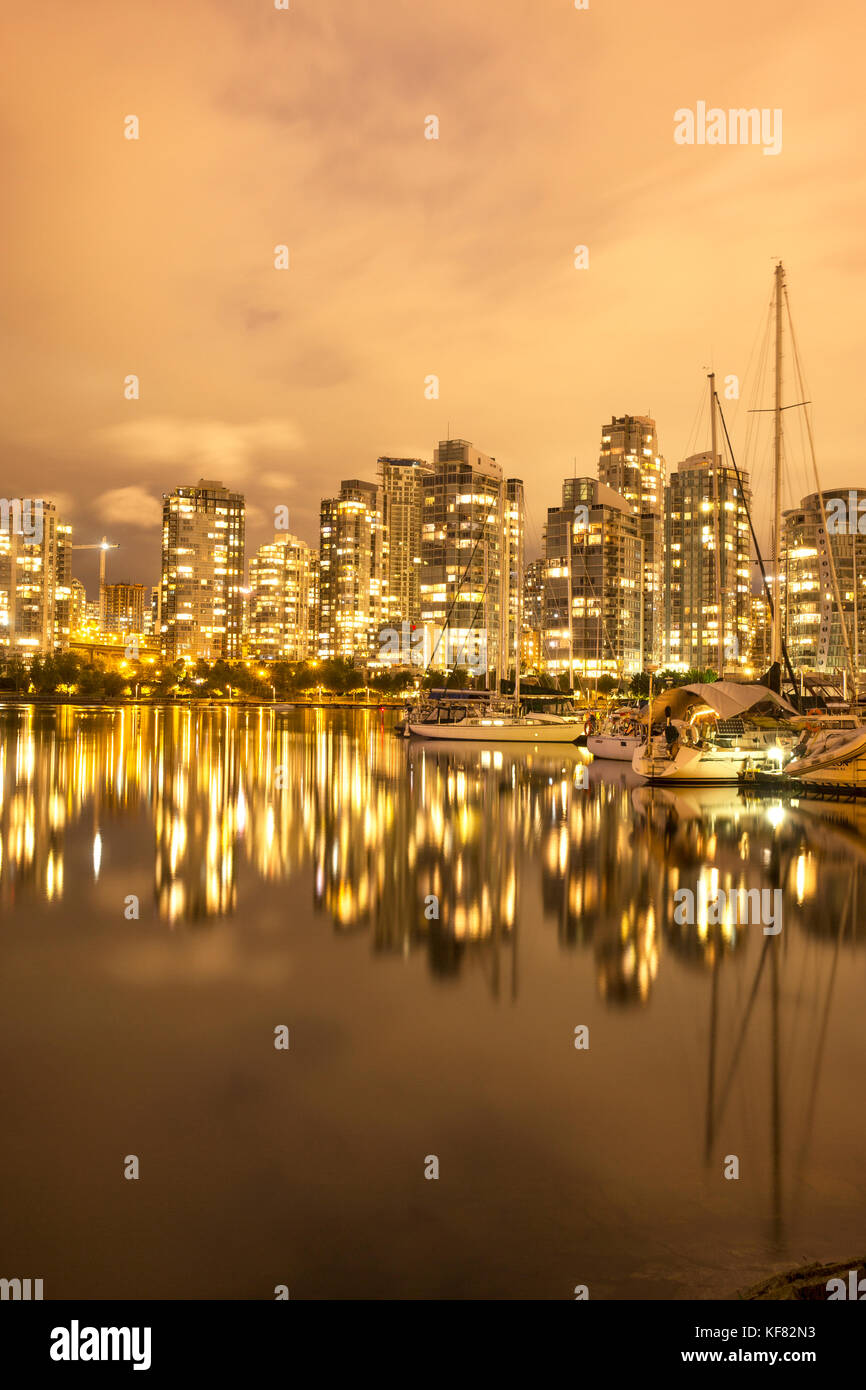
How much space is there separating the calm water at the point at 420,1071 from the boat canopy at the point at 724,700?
19.9m

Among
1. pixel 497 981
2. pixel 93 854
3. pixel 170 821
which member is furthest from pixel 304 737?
pixel 497 981

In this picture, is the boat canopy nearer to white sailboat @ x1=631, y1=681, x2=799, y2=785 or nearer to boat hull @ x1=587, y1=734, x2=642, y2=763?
white sailboat @ x1=631, y1=681, x2=799, y2=785

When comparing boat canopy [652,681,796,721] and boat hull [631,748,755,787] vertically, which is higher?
boat canopy [652,681,796,721]

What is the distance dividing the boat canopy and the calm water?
65.3 ft

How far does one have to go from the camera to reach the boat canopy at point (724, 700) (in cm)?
4084

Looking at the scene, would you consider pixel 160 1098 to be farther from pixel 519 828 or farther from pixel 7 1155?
pixel 519 828

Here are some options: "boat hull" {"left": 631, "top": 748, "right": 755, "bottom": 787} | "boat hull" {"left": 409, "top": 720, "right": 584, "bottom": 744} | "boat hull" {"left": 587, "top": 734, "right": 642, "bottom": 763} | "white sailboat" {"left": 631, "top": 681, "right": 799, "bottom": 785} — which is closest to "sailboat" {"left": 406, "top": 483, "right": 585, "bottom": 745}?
"boat hull" {"left": 409, "top": 720, "right": 584, "bottom": 744}

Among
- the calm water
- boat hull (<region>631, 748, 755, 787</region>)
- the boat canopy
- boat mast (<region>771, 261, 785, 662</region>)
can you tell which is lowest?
the calm water

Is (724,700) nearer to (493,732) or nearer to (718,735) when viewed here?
(718,735)

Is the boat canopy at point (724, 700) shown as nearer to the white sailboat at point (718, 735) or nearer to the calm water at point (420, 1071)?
the white sailboat at point (718, 735)

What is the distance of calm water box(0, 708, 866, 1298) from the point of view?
21.1ft

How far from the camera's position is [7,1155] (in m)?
7.59

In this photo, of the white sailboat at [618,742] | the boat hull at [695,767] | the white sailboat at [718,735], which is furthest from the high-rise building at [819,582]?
the boat hull at [695,767]
